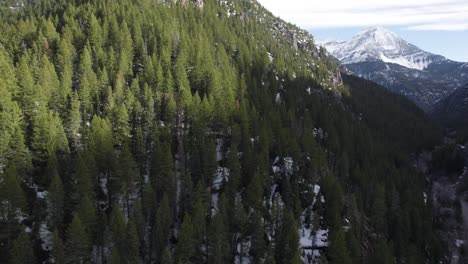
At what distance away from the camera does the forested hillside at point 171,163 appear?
5906 cm

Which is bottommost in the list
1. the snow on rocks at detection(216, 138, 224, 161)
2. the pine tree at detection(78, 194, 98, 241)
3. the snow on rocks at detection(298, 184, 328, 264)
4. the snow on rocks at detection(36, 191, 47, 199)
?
the snow on rocks at detection(298, 184, 328, 264)

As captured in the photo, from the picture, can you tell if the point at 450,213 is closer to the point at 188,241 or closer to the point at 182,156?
the point at 182,156

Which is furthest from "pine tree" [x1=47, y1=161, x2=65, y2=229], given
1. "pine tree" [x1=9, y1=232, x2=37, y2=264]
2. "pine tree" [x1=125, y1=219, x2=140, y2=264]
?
"pine tree" [x1=125, y1=219, x2=140, y2=264]

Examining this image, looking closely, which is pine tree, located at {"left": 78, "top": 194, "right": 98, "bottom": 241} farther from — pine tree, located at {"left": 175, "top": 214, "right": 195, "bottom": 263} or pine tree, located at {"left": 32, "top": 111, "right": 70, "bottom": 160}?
pine tree, located at {"left": 175, "top": 214, "right": 195, "bottom": 263}

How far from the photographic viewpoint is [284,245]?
6612 cm

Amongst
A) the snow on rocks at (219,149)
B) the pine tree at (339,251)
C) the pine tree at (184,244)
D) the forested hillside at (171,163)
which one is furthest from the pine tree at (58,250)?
the pine tree at (339,251)

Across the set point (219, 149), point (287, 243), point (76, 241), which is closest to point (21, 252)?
point (76, 241)

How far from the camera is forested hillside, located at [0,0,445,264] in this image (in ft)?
Answer: 194

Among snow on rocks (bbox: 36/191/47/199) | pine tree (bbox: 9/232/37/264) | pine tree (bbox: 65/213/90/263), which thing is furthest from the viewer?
snow on rocks (bbox: 36/191/47/199)

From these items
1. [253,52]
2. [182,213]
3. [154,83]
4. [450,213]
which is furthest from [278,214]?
[253,52]

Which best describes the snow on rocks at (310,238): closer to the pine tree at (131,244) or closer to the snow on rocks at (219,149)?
the snow on rocks at (219,149)

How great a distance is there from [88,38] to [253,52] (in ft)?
201

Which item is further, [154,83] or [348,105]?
[348,105]

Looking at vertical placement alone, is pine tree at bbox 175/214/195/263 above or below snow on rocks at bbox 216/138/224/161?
below
